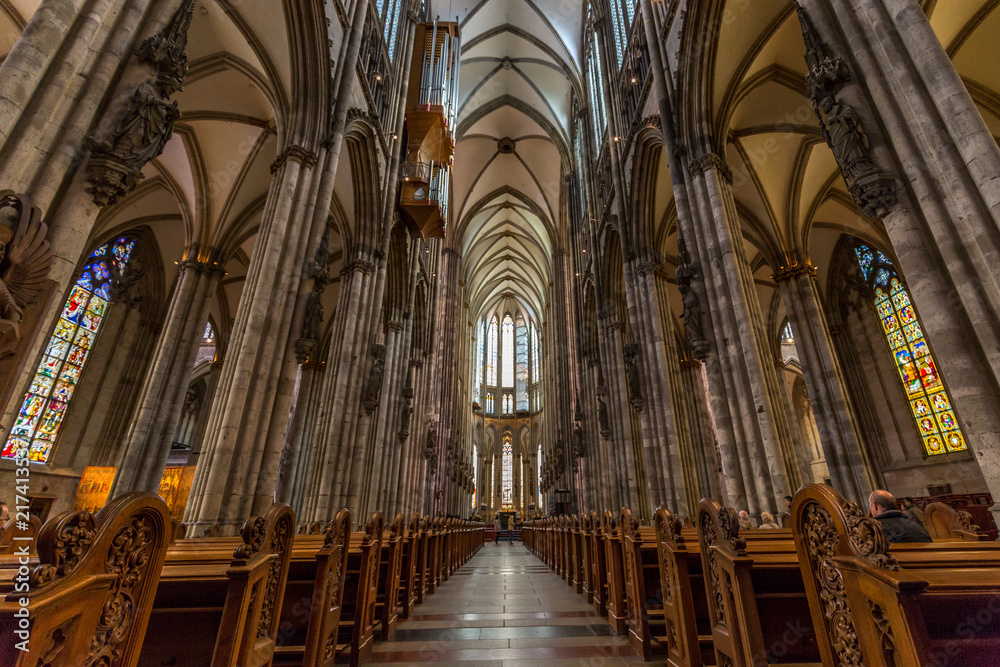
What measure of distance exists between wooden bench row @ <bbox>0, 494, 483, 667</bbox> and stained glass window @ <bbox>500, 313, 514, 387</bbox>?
117 feet

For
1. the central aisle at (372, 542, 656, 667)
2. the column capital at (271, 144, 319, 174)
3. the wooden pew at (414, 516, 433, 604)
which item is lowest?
the central aisle at (372, 542, 656, 667)

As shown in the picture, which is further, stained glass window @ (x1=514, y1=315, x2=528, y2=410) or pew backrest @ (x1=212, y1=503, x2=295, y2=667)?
stained glass window @ (x1=514, y1=315, x2=528, y2=410)

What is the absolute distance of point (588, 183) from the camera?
16328mm

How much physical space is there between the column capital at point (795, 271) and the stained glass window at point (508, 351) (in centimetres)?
2916

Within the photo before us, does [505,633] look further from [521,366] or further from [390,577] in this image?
[521,366]

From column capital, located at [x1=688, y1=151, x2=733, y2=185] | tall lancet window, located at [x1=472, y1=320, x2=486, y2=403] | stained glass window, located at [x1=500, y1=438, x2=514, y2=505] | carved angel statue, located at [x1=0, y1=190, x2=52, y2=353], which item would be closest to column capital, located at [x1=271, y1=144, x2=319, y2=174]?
carved angel statue, located at [x1=0, y1=190, x2=52, y2=353]

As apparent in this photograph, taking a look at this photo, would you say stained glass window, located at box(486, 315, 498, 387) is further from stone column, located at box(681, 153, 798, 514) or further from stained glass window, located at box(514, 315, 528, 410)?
stone column, located at box(681, 153, 798, 514)

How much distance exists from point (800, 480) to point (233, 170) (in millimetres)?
13815

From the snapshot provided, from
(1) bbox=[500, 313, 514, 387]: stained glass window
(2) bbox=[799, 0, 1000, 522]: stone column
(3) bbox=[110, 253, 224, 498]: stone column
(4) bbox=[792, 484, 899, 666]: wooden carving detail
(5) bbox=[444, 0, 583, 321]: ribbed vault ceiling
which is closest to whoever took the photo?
(4) bbox=[792, 484, 899, 666]: wooden carving detail

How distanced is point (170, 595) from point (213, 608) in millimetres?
258

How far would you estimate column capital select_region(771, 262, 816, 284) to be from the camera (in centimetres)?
1162

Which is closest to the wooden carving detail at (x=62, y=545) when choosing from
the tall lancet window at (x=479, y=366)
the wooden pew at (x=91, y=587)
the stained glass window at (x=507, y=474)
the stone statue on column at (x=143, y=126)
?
the wooden pew at (x=91, y=587)

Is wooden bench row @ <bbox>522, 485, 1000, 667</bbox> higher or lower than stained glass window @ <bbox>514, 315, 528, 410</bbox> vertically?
lower

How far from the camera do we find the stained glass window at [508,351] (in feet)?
131
